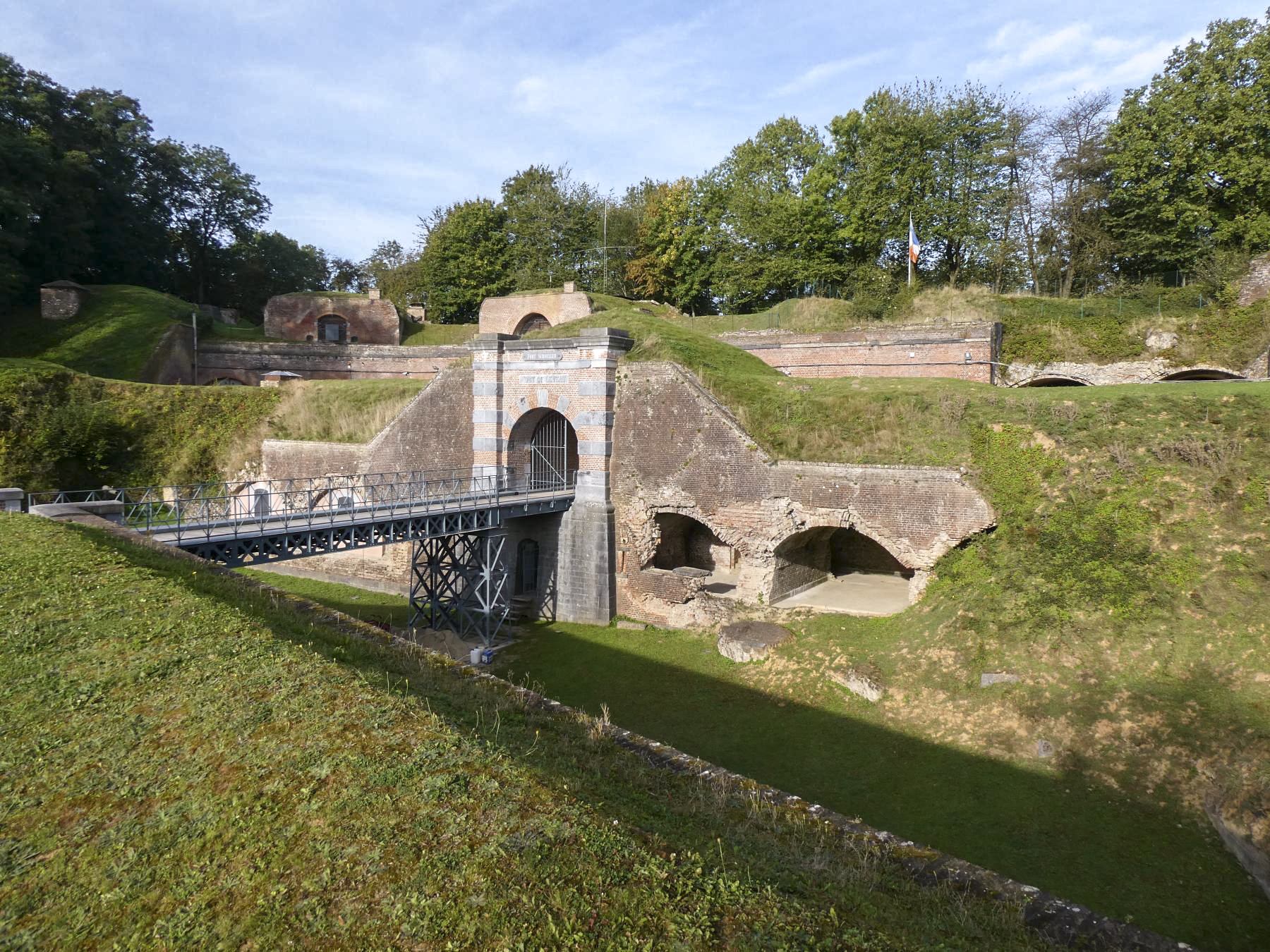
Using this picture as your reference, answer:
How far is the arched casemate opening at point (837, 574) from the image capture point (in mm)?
19391

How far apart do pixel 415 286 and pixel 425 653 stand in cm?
5051

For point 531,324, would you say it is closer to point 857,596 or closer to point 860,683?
point 857,596

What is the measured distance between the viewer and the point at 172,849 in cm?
421

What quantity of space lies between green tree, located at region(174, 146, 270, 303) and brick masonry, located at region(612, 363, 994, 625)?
138 feet

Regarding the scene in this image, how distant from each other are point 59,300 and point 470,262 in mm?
22745

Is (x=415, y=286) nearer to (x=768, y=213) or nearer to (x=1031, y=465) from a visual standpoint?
(x=768, y=213)

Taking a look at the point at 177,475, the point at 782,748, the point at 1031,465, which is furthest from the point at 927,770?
the point at 177,475

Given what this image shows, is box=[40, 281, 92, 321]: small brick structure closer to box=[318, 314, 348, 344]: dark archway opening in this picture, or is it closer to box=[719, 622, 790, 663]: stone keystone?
box=[318, 314, 348, 344]: dark archway opening

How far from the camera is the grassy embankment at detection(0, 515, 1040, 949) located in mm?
3826

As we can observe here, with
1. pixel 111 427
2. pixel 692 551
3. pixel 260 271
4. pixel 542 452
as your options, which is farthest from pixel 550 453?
pixel 260 271

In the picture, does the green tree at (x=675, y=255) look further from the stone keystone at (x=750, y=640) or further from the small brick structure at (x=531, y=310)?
the stone keystone at (x=750, y=640)

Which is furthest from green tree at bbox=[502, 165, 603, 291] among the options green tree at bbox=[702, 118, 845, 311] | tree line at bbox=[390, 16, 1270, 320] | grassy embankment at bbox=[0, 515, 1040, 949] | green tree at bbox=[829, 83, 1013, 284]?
grassy embankment at bbox=[0, 515, 1040, 949]

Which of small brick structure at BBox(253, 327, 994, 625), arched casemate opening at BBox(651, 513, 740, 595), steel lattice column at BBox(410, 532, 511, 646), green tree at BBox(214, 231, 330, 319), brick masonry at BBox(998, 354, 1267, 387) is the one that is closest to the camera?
small brick structure at BBox(253, 327, 994, 625)

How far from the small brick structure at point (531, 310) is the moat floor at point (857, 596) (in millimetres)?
21588
